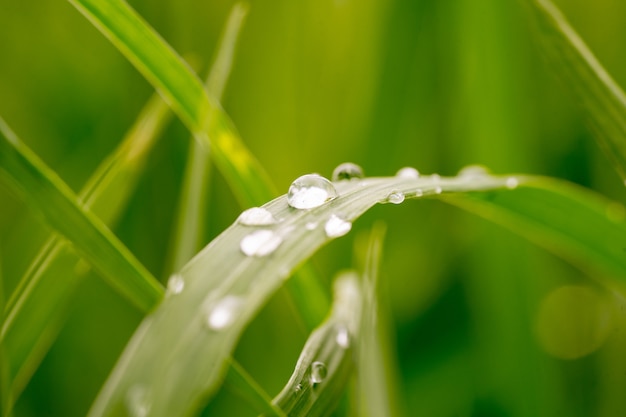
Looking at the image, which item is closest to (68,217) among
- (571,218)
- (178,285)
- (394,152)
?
(178,285)

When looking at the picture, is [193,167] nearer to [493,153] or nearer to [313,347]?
[313,347]

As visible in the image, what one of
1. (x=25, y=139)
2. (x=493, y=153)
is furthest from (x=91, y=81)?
(x=493, y=153)

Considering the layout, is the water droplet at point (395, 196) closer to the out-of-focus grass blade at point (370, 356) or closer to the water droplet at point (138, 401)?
the out-of-focus grass blade at point (370, 356)

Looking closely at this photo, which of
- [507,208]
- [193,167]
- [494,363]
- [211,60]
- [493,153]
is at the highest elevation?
[211,60]

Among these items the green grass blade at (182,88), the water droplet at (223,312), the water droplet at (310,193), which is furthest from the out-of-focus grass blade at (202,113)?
the water droplet at (223,312)

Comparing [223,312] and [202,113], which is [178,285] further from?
[202,113]

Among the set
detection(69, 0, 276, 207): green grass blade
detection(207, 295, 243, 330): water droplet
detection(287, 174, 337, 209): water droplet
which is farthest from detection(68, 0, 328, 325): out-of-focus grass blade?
detection(207, 295, 243, 330): water droplet

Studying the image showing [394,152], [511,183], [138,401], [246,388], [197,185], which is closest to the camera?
[138,401]
